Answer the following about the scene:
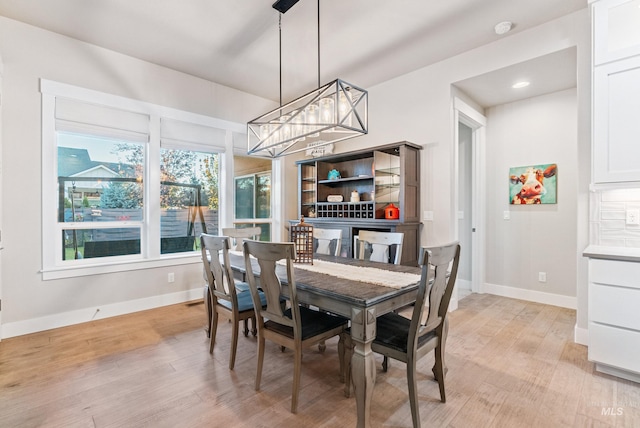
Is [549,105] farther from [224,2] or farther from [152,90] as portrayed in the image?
[152,90]

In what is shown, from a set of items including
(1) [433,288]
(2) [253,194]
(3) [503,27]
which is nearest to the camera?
(1) [433,288]

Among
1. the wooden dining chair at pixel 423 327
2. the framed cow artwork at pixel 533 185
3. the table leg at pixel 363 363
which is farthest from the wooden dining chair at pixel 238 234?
the framed cow artwork at pixel 533 185

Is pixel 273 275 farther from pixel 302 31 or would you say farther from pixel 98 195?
pixel 98 195

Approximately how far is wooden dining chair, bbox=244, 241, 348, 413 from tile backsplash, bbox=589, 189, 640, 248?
2.32 metres

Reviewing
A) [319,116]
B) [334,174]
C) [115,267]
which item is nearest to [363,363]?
[319,116]

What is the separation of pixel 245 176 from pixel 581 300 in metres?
4.26

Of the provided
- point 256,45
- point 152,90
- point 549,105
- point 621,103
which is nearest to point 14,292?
point 152,90

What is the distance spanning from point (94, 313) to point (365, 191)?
3.60 meters

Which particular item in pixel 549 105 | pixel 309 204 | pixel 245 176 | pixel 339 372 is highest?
pixel 549 105

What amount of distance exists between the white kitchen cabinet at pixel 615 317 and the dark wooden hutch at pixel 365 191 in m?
1.70

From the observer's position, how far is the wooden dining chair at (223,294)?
88.7 inches

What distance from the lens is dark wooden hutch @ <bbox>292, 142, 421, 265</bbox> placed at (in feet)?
12.0

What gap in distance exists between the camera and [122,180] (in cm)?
366

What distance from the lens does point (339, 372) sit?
7.35 feet
